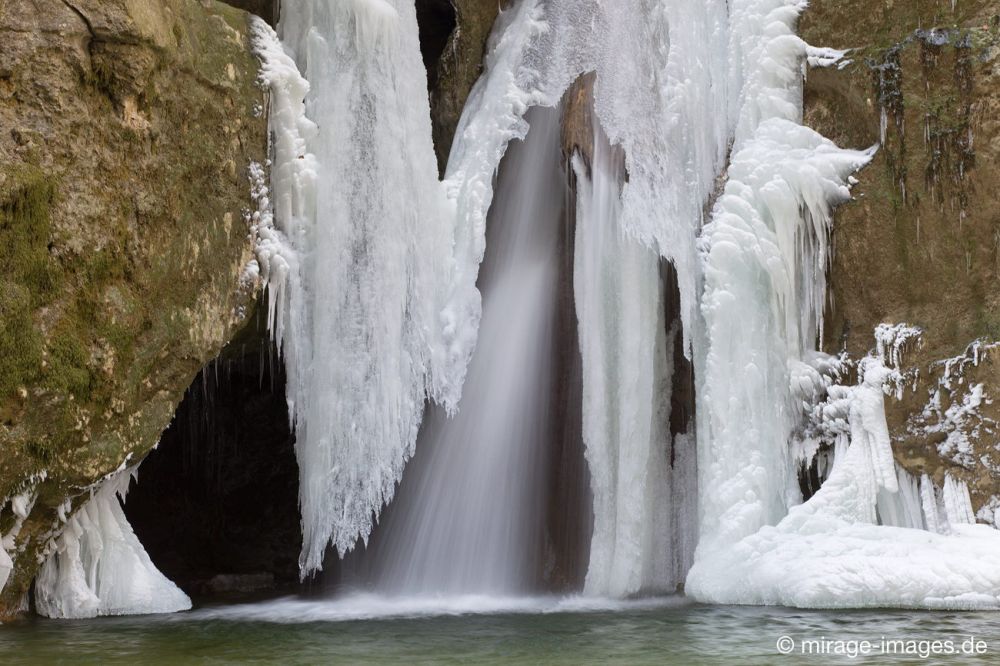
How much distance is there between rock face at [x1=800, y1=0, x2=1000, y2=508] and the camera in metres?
9.09

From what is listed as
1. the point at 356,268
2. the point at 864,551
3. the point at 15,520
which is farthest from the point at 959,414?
the point at 15,520

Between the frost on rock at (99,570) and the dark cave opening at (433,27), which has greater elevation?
the dark cave opening at (433,27)

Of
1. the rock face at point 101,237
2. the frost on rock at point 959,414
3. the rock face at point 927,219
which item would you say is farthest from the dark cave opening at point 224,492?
the frost on rock at point 959,414

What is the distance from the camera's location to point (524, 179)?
1066cm

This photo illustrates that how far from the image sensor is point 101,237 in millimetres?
7660

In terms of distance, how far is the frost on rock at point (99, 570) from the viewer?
8.27 metres

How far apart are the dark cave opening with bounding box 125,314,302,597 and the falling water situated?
2660 millimetres

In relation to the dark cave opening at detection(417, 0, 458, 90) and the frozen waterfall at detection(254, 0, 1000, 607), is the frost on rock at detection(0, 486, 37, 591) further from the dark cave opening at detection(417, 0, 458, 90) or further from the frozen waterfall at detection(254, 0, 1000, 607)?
the dark cave opening at detection(417, 0, 458, 90)

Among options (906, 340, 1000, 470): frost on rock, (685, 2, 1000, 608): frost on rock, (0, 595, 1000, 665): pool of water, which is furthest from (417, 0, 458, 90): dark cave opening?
(0, 595, 1000, 665): pool of water

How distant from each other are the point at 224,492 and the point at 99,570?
15.6 ft

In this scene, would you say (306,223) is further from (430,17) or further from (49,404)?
(430,17)

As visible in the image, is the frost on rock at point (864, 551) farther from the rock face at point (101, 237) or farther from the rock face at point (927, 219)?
the rock face at point (101, 237)

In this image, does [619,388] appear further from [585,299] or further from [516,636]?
[516,636]

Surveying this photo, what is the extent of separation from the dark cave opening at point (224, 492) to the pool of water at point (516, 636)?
382cm
